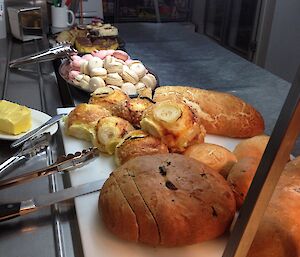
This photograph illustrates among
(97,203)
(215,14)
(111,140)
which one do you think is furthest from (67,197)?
(215,14)

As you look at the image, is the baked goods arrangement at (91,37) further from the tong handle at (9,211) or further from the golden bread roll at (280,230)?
the golden bread roll at (280,230)

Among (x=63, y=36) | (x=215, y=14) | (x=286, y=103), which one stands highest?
(x=286, y=103)

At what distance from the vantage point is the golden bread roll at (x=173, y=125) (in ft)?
2.20

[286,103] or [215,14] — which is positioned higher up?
[286,103]

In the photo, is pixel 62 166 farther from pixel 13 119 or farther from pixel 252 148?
pixel 252 148

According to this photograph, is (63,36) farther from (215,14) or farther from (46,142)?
(215,14)

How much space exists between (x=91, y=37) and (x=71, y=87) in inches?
15.7

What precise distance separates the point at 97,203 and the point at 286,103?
0.34m

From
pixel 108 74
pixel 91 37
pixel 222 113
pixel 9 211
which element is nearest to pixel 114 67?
pixel 108 74

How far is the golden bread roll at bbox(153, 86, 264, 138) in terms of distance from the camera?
0.80 metres

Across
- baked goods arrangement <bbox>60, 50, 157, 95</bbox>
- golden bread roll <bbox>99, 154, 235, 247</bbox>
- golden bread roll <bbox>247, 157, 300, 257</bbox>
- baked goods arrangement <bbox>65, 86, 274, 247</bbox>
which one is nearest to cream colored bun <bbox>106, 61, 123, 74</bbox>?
baked goods arrangement <bbox>60, 50, 157, 95</bbox>

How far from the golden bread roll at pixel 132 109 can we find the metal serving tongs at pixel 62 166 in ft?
0.32

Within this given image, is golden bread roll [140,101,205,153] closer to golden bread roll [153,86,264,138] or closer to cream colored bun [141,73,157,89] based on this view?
golden bread roll [153,86,264,138]

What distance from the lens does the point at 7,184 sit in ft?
1.96
